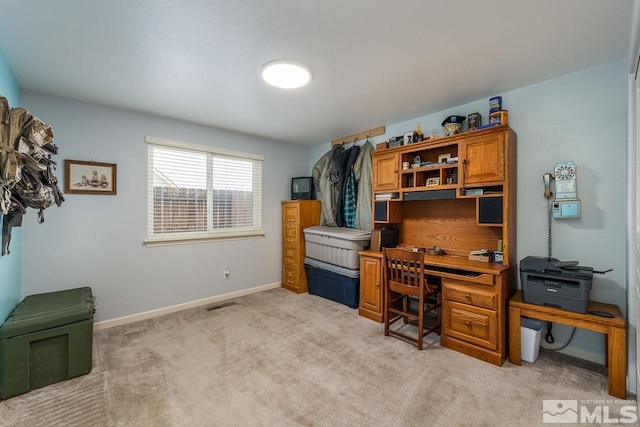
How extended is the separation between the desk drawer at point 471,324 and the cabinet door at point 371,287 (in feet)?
2.54

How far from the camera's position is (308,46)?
1.88m

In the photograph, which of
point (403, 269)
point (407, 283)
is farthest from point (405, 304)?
point (403, 269)

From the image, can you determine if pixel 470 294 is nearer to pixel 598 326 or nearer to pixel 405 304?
pixel 598 326

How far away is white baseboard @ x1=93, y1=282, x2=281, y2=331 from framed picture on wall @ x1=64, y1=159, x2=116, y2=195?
1.44 m

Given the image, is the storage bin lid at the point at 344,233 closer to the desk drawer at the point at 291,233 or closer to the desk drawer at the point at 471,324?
the desk drawer at the point at 291,233

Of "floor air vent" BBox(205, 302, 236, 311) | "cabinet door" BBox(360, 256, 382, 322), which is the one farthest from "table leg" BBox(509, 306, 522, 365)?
"floor air vent" BBox(205, 302, 236, 311)

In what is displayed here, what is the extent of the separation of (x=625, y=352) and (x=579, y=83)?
6.85 ft

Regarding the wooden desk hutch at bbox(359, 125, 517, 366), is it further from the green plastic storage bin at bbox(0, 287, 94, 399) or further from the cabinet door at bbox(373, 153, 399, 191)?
the green plastic storage bin at bbox(0, 287, 94, 399)

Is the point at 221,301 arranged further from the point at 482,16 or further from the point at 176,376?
the point at 482,16

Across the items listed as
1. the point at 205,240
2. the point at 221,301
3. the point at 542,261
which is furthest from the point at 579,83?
the point at 221,301

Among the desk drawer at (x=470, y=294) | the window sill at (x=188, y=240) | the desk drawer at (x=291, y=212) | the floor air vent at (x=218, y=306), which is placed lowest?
the floor air vent at (x=218, y=306)

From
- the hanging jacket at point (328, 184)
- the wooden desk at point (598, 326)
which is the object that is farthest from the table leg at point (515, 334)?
the hanging jacket at point (328, 184)

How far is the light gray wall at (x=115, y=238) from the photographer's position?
8.64 feet

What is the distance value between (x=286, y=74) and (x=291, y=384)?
8.00ft
